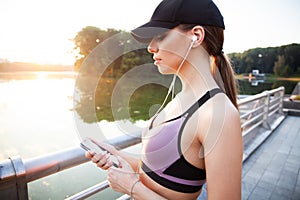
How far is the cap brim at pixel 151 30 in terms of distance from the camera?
65 cm

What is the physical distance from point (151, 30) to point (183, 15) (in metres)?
0.12

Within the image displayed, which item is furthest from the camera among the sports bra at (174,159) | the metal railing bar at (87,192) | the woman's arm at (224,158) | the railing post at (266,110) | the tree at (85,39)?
the tree at (85,39)

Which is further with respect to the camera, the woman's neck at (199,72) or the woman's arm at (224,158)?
the woman's neck at (199,72)

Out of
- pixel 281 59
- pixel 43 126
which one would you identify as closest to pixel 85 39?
pixel 43 126

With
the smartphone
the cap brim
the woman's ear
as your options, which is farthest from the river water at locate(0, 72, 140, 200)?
the woman's ear

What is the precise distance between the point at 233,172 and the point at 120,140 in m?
0.64

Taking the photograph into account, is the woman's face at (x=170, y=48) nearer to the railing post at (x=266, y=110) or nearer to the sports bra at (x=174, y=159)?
the sports bra at (x=174, y=159)

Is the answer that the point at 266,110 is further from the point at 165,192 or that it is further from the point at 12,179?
the point at 12,179

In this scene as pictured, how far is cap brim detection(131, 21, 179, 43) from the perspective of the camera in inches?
25.5

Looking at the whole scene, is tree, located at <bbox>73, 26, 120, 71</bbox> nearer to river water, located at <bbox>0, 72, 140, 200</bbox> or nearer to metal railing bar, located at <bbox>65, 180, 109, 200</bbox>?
river water, located at <bbox>0, 72, 140, 200</bbox>

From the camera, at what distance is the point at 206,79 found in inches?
27.0

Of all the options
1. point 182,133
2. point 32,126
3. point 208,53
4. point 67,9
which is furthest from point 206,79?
point 32,126

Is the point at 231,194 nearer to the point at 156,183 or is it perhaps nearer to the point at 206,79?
the point at 156,183

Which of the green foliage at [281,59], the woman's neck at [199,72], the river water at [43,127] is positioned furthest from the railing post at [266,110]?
the green foliage at [281,59]
